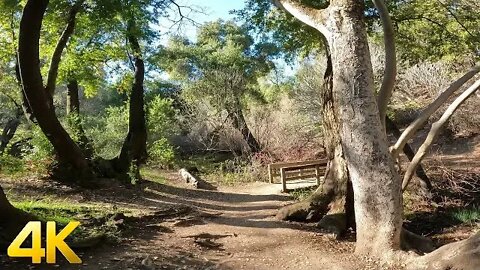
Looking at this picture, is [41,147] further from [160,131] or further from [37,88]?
[160,131]

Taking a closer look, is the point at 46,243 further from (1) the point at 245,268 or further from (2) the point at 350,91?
(2) the point at 350,91

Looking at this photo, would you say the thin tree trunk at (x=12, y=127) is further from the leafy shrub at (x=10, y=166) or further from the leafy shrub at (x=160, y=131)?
the leafy shrub at (x=10, y=166)

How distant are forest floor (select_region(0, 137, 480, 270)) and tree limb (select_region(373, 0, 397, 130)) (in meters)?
2.01

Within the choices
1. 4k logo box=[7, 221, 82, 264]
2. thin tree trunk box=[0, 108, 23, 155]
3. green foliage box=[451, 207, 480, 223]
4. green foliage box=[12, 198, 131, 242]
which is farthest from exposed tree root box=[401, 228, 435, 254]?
thin tree trunk box=[0, 108, 23, 155]

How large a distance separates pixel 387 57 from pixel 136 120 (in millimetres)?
8747

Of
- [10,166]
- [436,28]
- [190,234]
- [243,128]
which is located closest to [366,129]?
[190,234]

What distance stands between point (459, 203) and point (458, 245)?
7209 mm

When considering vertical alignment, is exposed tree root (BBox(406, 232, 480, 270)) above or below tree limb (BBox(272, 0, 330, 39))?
below

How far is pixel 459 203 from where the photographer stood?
1125cm

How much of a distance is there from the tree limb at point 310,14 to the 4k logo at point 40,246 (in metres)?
3.99

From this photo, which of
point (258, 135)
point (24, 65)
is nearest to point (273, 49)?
point (258, 135)

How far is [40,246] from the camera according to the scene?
482 centimetres

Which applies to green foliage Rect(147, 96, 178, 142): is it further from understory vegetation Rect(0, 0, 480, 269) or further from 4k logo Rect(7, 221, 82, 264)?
4k logo Rect(7, 221, 82, 264)

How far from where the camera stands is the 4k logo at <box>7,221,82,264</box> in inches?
182
